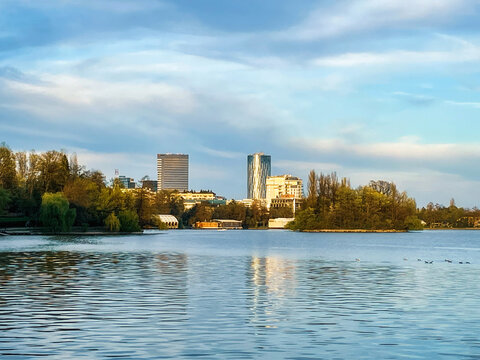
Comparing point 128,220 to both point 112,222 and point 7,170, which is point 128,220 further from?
point 7,170

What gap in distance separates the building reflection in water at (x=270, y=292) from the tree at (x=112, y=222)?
81.0 m

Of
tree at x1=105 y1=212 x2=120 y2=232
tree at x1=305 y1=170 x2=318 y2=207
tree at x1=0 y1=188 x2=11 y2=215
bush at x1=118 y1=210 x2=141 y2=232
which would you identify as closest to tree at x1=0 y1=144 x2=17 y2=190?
tree at x1=0 y1=188 x2=11 y2=215

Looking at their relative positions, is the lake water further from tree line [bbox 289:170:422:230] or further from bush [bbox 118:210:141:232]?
tree line [bbox 289:170:422:230]

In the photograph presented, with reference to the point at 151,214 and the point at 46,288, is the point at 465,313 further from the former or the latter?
the point at 151,214

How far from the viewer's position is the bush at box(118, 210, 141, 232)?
129 m

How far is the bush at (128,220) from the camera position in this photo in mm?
129125

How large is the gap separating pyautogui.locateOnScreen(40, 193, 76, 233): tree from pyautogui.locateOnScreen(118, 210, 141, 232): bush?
19.1 m

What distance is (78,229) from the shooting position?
119m

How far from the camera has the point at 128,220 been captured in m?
129

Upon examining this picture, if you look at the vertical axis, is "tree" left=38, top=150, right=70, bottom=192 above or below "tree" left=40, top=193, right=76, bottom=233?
above

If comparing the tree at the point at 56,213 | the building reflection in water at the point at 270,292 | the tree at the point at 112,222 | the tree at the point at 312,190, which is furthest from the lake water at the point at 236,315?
the tree at the point at 312,190

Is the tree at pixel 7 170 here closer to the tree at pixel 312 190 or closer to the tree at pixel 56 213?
the tree at pixel 56 213

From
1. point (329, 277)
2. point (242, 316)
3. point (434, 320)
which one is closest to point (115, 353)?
point (242, 316)

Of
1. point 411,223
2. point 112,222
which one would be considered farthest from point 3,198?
point 411,223
